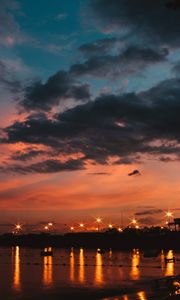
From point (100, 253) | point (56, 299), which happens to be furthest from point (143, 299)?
point (100, 253)

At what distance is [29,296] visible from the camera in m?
56.3

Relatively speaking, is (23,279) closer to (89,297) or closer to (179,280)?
(89,297)

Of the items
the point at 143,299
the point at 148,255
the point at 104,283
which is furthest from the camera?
the point at 148,255

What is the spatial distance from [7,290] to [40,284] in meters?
8.87

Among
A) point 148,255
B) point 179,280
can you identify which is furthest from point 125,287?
point 148,255

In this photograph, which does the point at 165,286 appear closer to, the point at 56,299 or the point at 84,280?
the point at 56,299

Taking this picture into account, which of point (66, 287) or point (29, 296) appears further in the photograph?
point (66, 287)

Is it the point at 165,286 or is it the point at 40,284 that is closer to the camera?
the point at 165,286

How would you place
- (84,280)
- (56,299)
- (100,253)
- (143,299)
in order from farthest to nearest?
(100,253), (84,280), (56,299), (143,299)

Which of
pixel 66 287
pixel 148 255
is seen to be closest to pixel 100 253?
pixel 148 255

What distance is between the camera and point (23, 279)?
7969 cm

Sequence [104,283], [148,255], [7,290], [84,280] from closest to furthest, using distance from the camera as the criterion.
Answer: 1. [7,290]
2. [104,283]
3. [84,280]
4. [148,255]

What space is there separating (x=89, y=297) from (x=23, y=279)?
2969cm

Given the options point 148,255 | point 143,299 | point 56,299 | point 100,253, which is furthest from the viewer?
point 100,253
